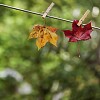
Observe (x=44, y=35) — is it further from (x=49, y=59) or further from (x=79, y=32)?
(x=49, y=59)

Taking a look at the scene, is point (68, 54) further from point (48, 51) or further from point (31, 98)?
point (31, 98)

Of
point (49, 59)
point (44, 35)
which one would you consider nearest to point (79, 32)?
point (44, 35)

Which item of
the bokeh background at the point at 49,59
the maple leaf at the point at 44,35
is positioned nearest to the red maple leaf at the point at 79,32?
the maple leaf at the point at 44,35

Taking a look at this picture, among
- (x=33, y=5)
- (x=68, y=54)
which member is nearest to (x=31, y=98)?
(x=68, y=54)

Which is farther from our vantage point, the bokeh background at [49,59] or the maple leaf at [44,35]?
the bokeh background at [49,59]

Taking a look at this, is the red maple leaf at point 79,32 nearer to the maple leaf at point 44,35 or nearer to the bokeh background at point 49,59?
the maple leaf at point 44,35

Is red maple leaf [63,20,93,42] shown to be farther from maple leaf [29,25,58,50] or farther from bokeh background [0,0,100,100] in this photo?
bokeh background [0,0,100,100]

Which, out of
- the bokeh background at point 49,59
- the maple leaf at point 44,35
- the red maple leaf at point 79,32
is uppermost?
the bokeh background at point 49,59
